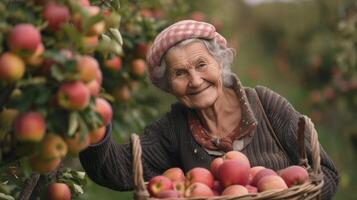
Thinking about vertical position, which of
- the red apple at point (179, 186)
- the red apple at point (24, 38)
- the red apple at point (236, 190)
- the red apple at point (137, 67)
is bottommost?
the red apple at point (137, 67)

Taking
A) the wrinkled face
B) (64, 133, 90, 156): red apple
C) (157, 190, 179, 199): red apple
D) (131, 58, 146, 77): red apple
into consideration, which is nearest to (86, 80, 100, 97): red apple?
(64, 133, 90, 156): red apple

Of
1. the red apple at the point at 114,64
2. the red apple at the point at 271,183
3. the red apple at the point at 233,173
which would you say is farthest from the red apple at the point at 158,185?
the red apple at the point at 114,64

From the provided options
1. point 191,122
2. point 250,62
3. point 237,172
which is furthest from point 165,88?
point 250,62

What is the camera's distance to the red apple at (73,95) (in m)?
2.19

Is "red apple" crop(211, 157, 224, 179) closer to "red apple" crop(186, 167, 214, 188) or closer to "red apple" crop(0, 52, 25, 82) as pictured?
"red apple" crop(186, 167, 214, 188)

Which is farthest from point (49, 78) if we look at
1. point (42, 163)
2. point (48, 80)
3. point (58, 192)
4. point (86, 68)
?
point (58, 192)

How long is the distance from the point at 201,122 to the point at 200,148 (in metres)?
0.13

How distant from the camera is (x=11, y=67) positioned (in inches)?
84.9

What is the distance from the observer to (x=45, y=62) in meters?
2.26

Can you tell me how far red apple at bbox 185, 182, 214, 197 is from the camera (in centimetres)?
261

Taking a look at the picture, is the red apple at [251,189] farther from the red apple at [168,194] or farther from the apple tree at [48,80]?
the apple tree at [48,80]

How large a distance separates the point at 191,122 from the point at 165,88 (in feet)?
0.60

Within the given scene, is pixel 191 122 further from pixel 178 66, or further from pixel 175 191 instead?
pixel 175 191

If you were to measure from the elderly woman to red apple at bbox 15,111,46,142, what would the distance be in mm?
811
